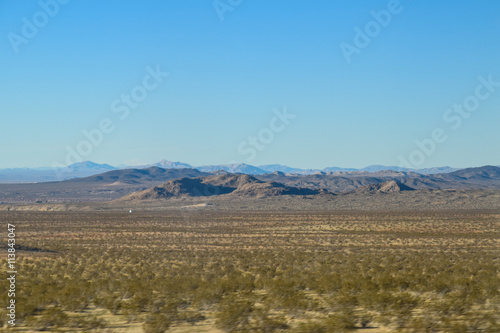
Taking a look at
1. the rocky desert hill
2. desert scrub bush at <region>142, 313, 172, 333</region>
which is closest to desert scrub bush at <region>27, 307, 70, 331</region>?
desert scrub bush at <region>142, 313, 172, 333</region>

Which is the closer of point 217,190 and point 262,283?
point 262,283

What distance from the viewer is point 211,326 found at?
1262 centimetres

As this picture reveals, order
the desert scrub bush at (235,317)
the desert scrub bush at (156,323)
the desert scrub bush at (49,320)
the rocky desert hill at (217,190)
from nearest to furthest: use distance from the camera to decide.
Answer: the desert scrub bush at (156,323)
the desert scrub bush at (235,317)
the desert scrub bush at (49,320)
the rocky desert hill at (217,190)

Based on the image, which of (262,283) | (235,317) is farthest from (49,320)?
(262,283)

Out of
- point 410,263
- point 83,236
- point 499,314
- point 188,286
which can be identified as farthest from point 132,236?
point 499,314

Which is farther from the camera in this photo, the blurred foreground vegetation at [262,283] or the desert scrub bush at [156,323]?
the blurred foreground vegetation at [262,283]

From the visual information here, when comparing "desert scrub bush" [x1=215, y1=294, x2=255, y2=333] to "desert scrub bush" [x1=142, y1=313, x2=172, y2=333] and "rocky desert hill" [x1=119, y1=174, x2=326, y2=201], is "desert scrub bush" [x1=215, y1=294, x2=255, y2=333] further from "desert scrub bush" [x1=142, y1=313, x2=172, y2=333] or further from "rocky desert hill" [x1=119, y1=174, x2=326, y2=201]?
"rocky desert hill" [x1=119, y1=174, x2=326, y2=201]

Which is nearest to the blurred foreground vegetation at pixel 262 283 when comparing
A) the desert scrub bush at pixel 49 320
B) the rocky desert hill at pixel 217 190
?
the desert scrub bush at pixel 49 320

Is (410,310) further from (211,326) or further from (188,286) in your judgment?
(188,286)

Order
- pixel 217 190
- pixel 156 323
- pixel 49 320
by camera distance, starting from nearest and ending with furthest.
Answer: pixel 156 323 → pixel 49 320 → pixel 217 190

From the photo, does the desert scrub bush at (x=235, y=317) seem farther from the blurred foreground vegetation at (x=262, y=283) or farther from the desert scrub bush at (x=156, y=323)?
the desert scrub bush at (x=156, y=323)

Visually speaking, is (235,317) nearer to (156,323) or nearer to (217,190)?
(156,323)

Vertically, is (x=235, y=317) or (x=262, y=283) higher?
(x=235, y=317)

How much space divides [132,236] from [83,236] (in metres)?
4.90
